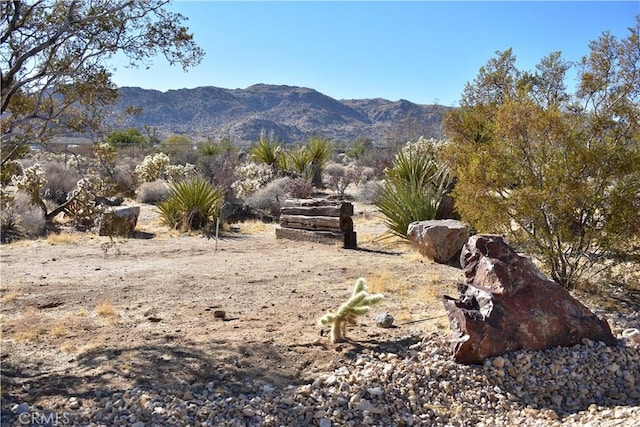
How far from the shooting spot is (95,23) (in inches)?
204

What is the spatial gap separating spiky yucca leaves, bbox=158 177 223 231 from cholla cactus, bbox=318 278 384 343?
8321 mm

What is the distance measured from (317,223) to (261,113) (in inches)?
2992

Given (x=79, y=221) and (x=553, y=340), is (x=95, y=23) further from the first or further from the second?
(x=79, y=221)

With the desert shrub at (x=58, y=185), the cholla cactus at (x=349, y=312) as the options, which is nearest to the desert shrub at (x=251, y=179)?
→ the desert shrub at (x=58, y=185)

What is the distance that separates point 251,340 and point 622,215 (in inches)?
166

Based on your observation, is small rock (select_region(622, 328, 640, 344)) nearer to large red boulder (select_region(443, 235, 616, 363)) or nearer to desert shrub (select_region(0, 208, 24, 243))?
large red boulder (select_region(443, 235, 616, 363))

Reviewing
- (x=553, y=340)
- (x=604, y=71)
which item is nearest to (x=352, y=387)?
(x=553, y=340)

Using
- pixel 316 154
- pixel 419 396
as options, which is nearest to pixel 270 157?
pixel 316 154

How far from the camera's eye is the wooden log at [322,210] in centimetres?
1059

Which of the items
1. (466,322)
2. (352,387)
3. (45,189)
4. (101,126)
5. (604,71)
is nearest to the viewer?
(352,387)
